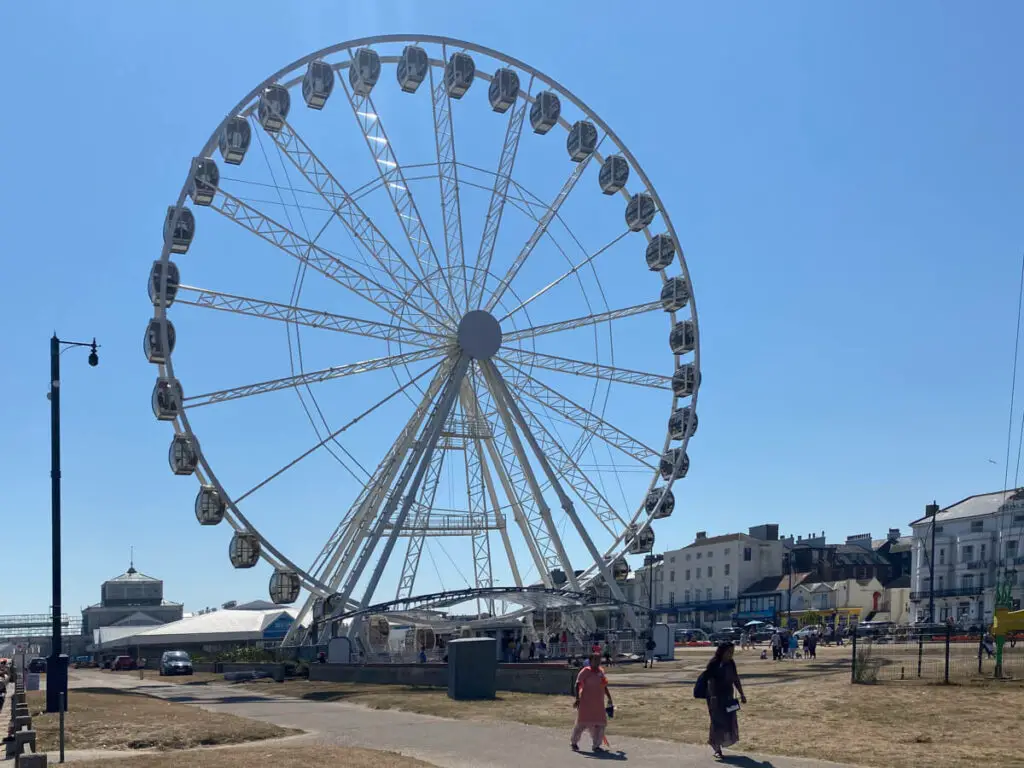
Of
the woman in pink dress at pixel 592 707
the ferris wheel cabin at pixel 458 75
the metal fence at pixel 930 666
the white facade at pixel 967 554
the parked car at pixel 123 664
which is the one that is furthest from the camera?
the white facade at pixel 967 554

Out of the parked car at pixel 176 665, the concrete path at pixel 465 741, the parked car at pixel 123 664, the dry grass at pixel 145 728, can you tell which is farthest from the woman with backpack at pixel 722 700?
the parked car at pixel 123 664

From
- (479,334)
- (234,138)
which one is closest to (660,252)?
(479,334)

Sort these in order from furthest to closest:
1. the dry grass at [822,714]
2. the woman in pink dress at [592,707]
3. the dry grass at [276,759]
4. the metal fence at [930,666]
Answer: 1. the metal fence at [930,666]
2. the woman in pink dress at [592,707]
3. the dry grass at [822,714]
4. the dry grass at [276,759]

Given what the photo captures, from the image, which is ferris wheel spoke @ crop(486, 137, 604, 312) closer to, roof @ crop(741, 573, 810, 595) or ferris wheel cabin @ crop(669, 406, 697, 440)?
ferris wheel cabin @ crop(669, 406, 697, 440)

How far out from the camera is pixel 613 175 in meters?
49.5

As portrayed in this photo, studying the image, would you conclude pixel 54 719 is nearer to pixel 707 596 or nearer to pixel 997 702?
pixel 997 702

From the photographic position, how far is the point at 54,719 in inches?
951

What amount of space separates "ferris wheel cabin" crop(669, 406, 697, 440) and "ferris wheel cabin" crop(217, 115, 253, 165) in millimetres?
20578

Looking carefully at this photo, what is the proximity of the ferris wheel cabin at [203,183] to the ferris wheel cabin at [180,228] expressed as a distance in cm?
→ 58

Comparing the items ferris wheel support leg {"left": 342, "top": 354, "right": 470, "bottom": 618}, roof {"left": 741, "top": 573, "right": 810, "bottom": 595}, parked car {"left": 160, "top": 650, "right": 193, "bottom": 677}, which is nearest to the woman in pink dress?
ferris wheel support leg {"left": 342, "top": 354, "right": 470, "bottom": 618}

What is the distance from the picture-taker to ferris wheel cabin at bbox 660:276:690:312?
50844 millimetres

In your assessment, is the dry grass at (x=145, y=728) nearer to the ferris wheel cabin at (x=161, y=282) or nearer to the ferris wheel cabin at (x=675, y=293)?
the ferris wheel cabin at (x=161, y=282)

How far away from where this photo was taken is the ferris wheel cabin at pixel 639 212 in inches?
1973

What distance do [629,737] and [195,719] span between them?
9.39m
